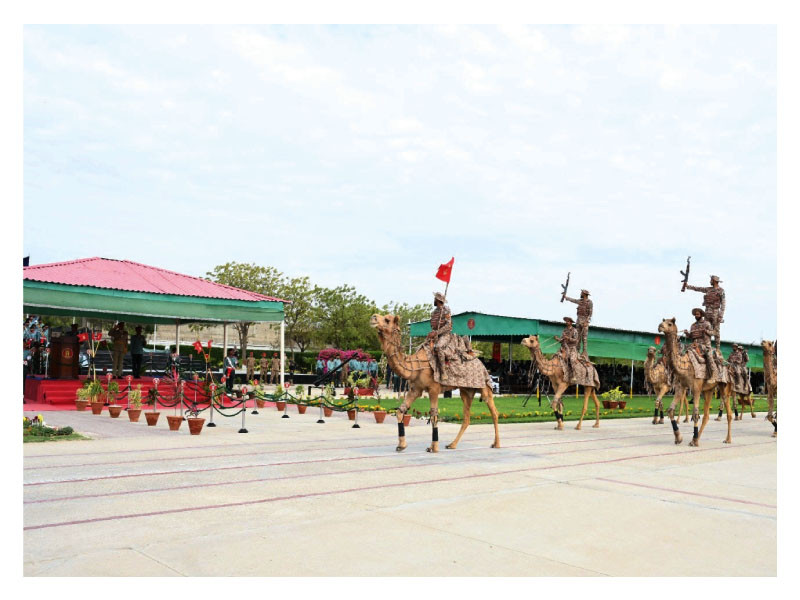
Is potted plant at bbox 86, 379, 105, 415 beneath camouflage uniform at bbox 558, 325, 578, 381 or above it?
beneath

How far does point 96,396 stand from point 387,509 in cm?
1361

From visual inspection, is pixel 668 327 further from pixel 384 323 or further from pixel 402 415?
pixel 384 323

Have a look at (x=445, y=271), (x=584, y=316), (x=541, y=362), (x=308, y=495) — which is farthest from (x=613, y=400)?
(x=308, y=495)

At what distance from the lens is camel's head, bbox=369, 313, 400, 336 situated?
11.7 metres

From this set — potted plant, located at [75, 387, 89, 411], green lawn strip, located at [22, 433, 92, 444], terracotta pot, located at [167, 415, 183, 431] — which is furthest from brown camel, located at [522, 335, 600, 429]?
potted plant, located at [75, 387, 89, 411]

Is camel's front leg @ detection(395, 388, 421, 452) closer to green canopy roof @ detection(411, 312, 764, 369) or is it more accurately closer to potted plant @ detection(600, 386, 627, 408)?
potted plant @ detection(600, 386, 627, 408)

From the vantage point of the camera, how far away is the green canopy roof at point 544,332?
32344 mm

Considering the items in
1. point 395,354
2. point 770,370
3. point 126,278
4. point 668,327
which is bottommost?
point 770,370

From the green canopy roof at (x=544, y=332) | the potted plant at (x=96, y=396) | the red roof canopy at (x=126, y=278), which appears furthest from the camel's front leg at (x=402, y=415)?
the green canopy roof at (x=544, y=332)

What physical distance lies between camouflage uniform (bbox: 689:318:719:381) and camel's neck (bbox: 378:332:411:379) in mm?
6507

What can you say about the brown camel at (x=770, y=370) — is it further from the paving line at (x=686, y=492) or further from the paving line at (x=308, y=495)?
the paving line at (x=686, y=492)

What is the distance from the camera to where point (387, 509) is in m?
7.57

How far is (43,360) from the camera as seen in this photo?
2681cm
